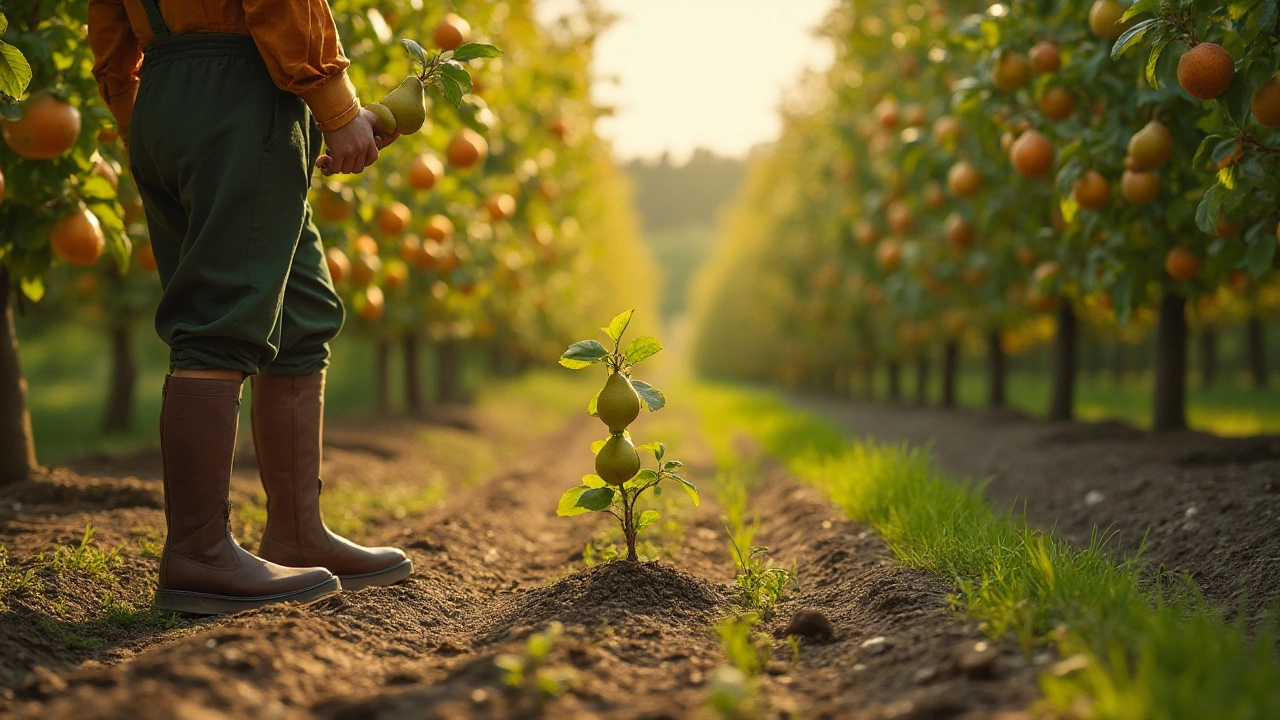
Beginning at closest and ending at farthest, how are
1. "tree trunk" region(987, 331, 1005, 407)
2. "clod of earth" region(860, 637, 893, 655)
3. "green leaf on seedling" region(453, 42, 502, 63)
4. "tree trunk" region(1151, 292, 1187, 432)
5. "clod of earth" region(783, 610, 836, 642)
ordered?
"clod of earth" region(860, 637, 893, 655) < "clod of earth" region(783, 610, 836, 642) < "green leaf on seedling" region(453, 42, 502, 63) < "tree trunk" region(1151, 292, 1187, 432) < "tree trunk" region(987, 331, 1005, 407)

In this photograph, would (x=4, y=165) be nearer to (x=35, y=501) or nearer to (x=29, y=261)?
(x=29, y=261)

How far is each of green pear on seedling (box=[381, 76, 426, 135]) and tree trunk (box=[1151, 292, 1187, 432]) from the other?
5.14m

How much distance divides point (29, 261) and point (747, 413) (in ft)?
36.5

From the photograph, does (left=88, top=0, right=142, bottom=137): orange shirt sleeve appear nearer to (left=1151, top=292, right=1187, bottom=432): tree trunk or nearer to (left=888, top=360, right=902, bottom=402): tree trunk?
(left=1151, top=292, right=1187, bottom=432): tree trunk

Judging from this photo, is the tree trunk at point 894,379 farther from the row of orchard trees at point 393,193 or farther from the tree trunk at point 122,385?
the tree trunk at point 122,385

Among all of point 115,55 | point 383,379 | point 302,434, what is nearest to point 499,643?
point 302,434

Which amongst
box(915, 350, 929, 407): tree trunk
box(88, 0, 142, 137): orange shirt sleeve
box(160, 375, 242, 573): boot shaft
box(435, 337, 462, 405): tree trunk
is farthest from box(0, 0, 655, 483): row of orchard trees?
box(915, 350, 929, 407): tree trunk

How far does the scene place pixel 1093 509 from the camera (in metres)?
4.11

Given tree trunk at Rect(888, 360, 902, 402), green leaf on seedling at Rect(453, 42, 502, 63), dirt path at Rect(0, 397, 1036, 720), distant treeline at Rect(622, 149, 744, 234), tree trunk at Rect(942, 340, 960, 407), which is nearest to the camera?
dirt path at Rect(0, 397, 1036, 720)

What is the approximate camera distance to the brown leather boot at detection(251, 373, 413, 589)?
2793 mm

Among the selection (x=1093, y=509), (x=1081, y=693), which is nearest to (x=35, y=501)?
(x=1081, y=693)

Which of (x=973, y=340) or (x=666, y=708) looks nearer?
(x=666, y=708)

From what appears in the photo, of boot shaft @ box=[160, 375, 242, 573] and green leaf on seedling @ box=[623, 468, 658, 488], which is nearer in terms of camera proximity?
boot shaft @ box=[160, 375, 242, 573]

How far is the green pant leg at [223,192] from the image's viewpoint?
236 cm
